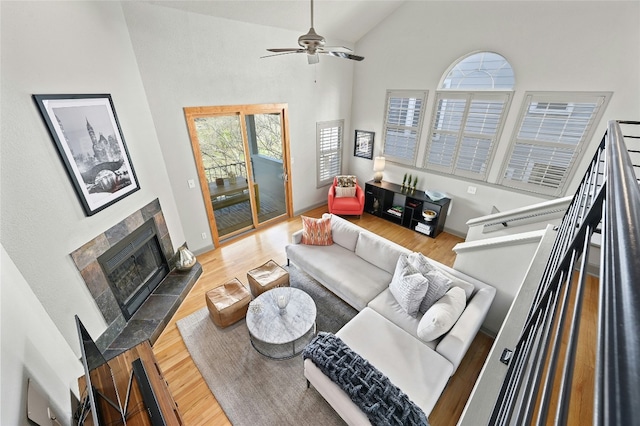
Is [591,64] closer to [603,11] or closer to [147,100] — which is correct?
[603,11]

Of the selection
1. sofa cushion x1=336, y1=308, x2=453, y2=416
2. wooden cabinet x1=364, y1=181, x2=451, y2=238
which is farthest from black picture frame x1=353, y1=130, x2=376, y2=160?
sofa cushion x1=336, y1=308, x2=453, y2=416

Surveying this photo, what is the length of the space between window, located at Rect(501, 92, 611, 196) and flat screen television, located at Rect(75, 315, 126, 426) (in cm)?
537

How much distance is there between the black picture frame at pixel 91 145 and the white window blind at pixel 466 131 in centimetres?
479

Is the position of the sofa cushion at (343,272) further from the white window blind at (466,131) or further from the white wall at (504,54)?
the white window blind at (466,131)

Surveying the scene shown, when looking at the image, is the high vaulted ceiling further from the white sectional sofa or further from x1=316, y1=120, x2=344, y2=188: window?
the white sectional sofa

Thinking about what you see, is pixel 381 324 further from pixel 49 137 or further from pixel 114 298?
pixel 49 137

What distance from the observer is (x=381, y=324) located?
2.67 metres

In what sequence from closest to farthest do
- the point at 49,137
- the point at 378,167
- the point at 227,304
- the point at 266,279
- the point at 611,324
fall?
the point at 611,324
the point at 49,137
the point at 227,304
the point at 266,279
the point at 378,167

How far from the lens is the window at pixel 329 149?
222 inches

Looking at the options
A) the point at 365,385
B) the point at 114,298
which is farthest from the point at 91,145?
the point at 365,385

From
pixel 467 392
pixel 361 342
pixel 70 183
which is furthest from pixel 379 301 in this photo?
pixel 70 183

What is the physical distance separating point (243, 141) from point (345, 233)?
2.26 metres

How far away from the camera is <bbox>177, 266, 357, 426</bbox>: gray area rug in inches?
92.7

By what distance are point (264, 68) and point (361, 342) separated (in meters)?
4.17
